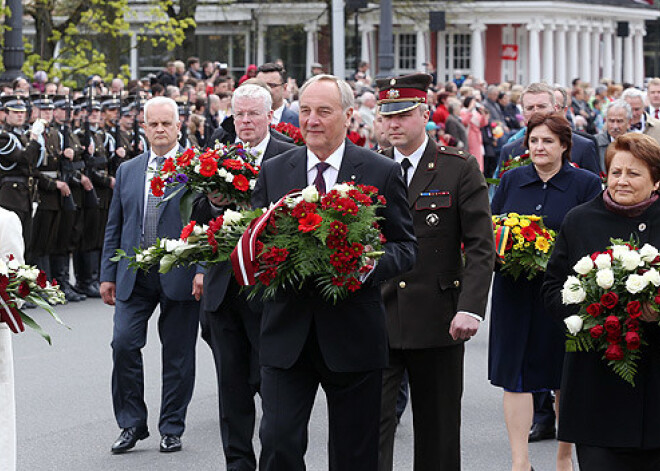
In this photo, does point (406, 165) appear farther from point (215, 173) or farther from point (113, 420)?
point (113, 420)

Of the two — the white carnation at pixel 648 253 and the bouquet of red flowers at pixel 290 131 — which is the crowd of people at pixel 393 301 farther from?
the white carnation at pixel 648 253

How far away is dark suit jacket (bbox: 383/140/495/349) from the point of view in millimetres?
7379

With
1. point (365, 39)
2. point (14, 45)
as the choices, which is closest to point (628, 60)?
point (365, 39)

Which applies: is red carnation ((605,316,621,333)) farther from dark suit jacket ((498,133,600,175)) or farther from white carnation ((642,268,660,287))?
dark suit jacket ((498,133,600,175))

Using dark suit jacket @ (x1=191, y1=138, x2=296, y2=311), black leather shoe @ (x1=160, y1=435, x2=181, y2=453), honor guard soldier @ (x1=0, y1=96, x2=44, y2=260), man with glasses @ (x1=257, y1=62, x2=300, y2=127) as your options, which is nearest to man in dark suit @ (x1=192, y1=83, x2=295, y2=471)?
dark suit jacket @ (x1=191, y1=138, x2=296, y2=311)

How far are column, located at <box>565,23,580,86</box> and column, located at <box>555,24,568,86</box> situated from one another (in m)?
0.81

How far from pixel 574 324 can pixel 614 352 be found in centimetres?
20

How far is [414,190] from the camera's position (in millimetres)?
7531

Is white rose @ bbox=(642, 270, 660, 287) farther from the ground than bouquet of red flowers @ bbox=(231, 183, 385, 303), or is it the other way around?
bouquet of red flowers @ bbox=(231, 183, 385, 303)

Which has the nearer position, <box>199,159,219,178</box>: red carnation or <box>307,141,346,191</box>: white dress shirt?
<box>307,141,346,191</box>: white dress shirt

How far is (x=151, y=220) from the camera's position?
930 cm

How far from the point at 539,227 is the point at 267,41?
2475 inches

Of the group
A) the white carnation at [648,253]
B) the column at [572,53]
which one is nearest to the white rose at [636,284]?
the white carnation at [648,253]

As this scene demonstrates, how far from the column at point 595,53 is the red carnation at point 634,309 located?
79570mm
